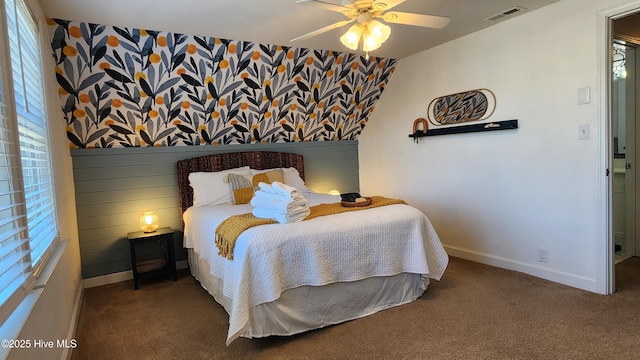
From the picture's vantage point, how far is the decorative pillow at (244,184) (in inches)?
147

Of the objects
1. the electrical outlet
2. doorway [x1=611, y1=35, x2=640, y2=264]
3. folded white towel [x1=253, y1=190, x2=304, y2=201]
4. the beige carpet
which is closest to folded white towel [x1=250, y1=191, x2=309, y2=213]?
folded white towel [x1=253, y1=190, x2=304, y2=201]

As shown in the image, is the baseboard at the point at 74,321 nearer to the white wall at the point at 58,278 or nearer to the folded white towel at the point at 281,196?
the white wall at the point at 58,278

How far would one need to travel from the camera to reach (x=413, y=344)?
91.9 inches

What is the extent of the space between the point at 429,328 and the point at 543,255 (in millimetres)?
1508

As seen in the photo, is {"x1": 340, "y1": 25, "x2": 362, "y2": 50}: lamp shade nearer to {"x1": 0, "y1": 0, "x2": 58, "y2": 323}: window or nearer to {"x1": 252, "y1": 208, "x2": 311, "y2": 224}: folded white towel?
{"x1": 252, "y1": 208, "x2": 311, "y2": 224}: folded white towel

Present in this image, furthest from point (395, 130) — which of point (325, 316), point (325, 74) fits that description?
point (325, 316)

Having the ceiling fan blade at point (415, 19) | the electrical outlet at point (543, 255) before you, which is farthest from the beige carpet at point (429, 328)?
the ceiling fan blade at point (415, 19)

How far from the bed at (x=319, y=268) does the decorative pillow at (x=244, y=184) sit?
455 mm

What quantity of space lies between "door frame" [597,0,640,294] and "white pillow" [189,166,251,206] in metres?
3.17

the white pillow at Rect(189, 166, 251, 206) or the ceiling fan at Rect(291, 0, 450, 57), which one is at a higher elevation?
the ceiling fan at Rect(291, 0, 450, 57)

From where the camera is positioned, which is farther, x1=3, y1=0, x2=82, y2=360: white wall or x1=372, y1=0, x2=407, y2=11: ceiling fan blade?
x1=372, y1=0, x2=407, y2=11: ceiling fan blade

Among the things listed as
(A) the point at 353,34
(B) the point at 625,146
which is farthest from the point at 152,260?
(B) the point at 625,146

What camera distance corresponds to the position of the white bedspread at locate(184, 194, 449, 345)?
7.59 feet

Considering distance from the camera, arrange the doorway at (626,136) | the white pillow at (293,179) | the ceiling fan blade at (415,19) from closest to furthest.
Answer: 1. the ceiling fan blade at (415,19)
2. the doorway at (626,136)
3. the white pillow at (293,179)
